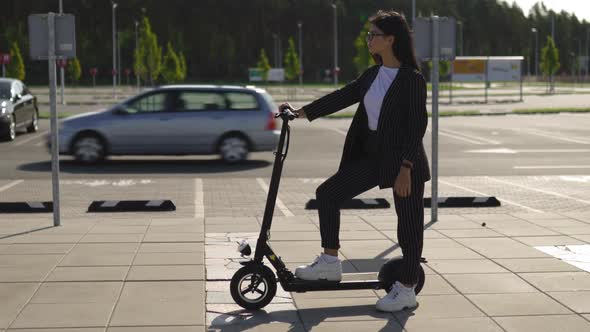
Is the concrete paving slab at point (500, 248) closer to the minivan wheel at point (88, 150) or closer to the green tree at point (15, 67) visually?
the minivan wheel at point (88, 150)

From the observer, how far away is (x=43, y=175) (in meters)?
15.5

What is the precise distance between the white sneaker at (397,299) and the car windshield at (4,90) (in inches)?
742

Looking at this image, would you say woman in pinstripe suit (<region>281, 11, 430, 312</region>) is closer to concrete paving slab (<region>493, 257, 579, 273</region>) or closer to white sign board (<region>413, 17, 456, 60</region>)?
concrete paving slab (<region>493, 257, 579, 273</region>)

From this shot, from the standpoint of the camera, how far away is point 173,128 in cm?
1770

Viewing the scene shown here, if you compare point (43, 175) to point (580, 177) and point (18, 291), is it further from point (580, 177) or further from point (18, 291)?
point (18, 291)

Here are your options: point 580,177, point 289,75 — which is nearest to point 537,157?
point 580,177

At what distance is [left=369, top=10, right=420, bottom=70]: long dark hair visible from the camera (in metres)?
5.46

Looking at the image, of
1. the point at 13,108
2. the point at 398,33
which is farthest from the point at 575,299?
the point at 13,108

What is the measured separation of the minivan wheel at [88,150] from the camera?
17.5m

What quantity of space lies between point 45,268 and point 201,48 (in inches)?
5764

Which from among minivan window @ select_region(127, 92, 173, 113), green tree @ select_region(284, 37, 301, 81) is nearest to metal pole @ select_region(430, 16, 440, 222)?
minivan window @ select_region(127, 92, 173, 113)

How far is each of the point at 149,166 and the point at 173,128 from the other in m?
0.85

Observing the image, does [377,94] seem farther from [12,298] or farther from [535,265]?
[12,298]

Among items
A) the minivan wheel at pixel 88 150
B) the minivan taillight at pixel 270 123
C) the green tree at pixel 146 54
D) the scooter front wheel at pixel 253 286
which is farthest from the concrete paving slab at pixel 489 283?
the green tree at pixel 146 54
